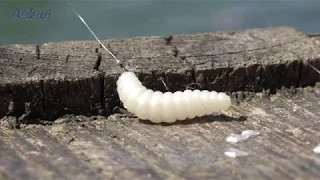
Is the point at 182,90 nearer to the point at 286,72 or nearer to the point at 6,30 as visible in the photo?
the point at 286,72

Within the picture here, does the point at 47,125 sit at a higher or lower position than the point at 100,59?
lower

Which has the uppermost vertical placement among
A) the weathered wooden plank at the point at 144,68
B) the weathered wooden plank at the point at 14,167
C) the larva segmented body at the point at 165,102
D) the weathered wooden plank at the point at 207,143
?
the weathered wooden plank at the point at 144,68

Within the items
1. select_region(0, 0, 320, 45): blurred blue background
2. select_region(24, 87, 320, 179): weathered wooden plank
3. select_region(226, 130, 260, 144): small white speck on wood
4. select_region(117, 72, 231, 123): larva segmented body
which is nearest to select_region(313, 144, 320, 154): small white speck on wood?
select_region(24, 87, 320, 179): weathered wooden plank

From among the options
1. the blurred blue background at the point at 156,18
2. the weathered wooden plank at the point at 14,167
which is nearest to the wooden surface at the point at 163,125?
the weathered wooden plank at the point at 14,167

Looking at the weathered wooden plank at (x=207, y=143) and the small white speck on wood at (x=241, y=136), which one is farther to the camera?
the small white speck on wood at (x=241, y=136)

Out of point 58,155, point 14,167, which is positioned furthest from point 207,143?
point 14,167

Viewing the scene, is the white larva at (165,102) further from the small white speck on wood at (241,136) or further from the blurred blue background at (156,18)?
the blurred blue background at (156,18)

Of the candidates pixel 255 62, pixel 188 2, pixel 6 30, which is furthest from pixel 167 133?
pixel 188 2
